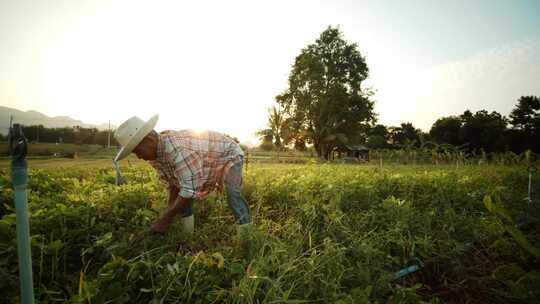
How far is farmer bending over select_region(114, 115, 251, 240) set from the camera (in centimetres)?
251

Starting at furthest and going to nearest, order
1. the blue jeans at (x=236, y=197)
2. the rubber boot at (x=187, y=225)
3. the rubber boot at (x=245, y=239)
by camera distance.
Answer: the blue jeans at (x=236, y=197) → the rubber boot at (x=187, y=225) → the rubber boot at (x=245, y=239)

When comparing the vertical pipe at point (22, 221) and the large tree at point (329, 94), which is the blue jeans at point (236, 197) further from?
the large tree at point (329, 94)

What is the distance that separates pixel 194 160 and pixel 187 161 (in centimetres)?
7

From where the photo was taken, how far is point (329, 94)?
95.1 ft

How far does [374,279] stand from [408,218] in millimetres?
1228

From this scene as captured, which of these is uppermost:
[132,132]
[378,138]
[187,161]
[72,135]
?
[378,138]

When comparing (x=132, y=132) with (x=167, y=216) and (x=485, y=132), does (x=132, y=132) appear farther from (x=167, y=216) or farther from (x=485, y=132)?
(x=485, y=132)

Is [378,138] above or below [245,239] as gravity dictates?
above

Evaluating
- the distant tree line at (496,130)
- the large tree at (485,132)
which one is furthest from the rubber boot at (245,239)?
the large tree at (485,132)

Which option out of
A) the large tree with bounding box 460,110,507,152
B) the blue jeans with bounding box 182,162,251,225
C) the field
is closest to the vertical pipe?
the field

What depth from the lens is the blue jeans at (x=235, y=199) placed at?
3.02 m

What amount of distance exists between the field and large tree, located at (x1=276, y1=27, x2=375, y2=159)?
25.4 meters

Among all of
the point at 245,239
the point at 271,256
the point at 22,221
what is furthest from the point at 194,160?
the point at 22,221

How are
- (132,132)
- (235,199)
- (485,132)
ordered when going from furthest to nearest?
(485,132)
(235,199)
(132,132)
